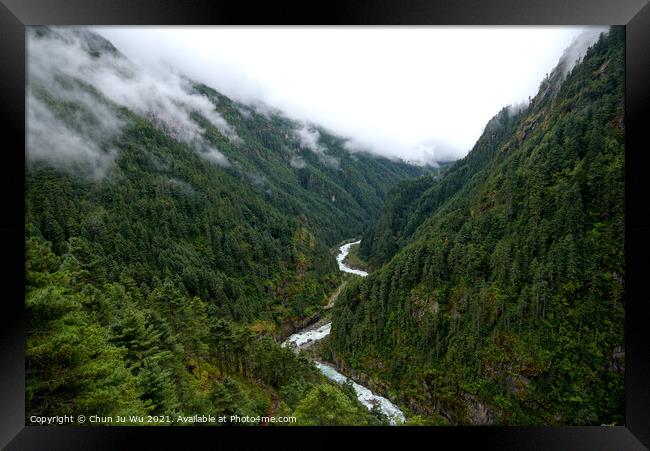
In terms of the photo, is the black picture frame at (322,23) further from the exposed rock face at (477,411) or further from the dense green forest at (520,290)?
the exposed rock face at (477,411)

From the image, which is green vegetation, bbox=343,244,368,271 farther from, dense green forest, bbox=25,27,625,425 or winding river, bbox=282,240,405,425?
winding river, bbox=282,240,405,425

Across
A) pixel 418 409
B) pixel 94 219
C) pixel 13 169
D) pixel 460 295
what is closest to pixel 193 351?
pixel 13 169

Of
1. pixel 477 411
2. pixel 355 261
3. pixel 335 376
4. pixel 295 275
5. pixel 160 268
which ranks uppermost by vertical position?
pixel 160 268

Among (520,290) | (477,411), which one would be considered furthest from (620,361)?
(520,290)

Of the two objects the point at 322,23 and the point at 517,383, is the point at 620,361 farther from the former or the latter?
the point at 517,383

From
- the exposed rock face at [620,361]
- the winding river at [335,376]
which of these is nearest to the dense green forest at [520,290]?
the exposed rock face at [620,361]

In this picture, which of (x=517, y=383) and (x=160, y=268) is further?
(x=160, y=268)
